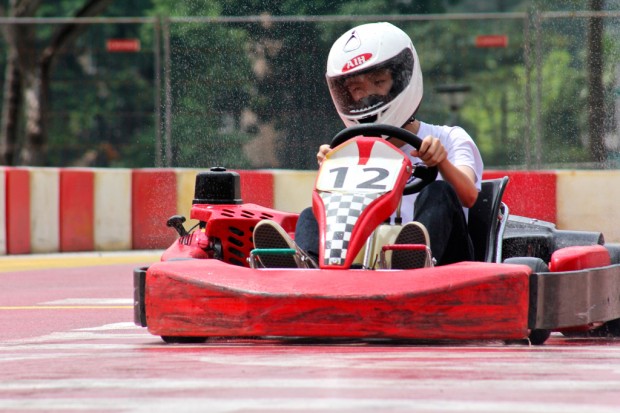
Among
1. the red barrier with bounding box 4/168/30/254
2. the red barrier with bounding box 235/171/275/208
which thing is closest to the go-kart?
the red barrier with bounding box 4/168/30/254

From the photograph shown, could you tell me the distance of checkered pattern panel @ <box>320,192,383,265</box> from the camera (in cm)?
523

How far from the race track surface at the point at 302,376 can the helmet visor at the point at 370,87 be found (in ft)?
3.52

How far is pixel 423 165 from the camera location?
18.6 ft

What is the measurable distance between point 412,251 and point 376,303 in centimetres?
36

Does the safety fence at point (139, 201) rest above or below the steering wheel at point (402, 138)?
below

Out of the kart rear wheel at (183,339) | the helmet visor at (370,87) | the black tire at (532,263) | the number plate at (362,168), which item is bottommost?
the kart rear wheel at (183,339)

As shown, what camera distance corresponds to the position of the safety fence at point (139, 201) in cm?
1257

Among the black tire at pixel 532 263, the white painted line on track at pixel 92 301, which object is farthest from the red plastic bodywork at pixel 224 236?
the white painted line on track at pixel 92 301

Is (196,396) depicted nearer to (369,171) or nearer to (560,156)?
(369,171)

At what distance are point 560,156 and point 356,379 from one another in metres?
11.2

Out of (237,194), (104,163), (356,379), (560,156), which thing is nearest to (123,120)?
(104,163)

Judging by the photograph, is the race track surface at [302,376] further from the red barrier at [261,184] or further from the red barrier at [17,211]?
the red barrier at [261,184]

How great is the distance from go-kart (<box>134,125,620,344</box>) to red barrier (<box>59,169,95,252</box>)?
696 cm

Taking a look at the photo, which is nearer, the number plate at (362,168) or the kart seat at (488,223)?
the number plate at (362,168)
